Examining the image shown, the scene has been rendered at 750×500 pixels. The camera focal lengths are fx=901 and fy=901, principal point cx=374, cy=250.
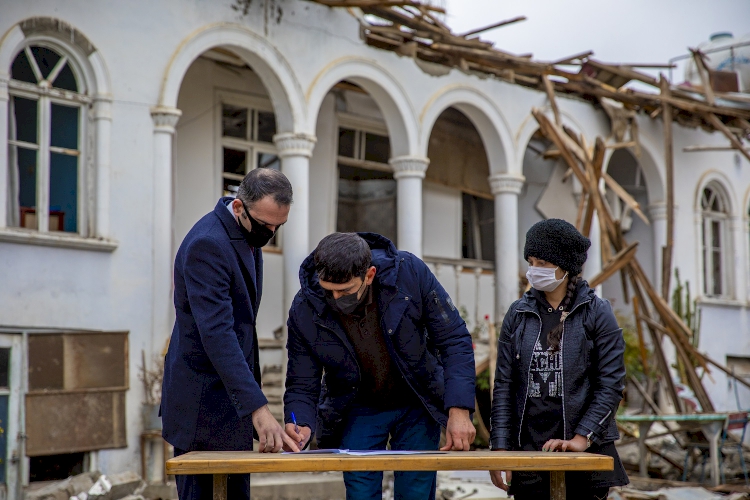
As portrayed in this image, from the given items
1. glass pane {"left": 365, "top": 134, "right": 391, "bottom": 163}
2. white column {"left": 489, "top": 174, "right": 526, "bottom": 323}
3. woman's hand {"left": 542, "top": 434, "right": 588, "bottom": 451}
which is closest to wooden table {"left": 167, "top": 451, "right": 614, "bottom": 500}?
woman's hand {"left": 542, "top": 434, "right": 588, "bottom": 451}

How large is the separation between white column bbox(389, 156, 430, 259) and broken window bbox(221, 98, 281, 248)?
1829mm

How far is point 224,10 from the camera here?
10.5m

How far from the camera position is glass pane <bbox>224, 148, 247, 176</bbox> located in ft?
41.3

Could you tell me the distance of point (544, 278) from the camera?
13.7 ft

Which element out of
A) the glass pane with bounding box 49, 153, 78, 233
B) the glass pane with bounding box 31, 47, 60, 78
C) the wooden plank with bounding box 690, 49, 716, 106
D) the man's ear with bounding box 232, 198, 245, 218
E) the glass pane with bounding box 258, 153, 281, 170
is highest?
the wooden plank with bounding box 690, 49, 716, 106

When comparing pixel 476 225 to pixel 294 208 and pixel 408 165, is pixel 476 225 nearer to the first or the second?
pixel 408 165

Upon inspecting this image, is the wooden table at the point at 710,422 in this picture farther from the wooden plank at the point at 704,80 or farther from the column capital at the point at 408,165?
the wooden plank at the point at 704,80

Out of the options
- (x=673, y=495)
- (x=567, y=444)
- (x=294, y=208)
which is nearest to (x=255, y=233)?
(x=567, y=444)

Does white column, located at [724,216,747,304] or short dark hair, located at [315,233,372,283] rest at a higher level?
white column, located at [724,216,747,304]

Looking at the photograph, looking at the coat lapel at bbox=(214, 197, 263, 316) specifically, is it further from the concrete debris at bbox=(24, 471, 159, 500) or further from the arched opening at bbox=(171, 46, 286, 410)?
the arched opening at bbox=(171, 46, 286, 410)

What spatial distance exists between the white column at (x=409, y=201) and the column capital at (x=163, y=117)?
3722 millimetres

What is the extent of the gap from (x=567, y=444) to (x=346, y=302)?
3.76 feet

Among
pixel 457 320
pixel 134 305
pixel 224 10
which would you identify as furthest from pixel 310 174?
pixel 457 320

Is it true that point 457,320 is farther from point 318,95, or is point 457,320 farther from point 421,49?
point 421,49
